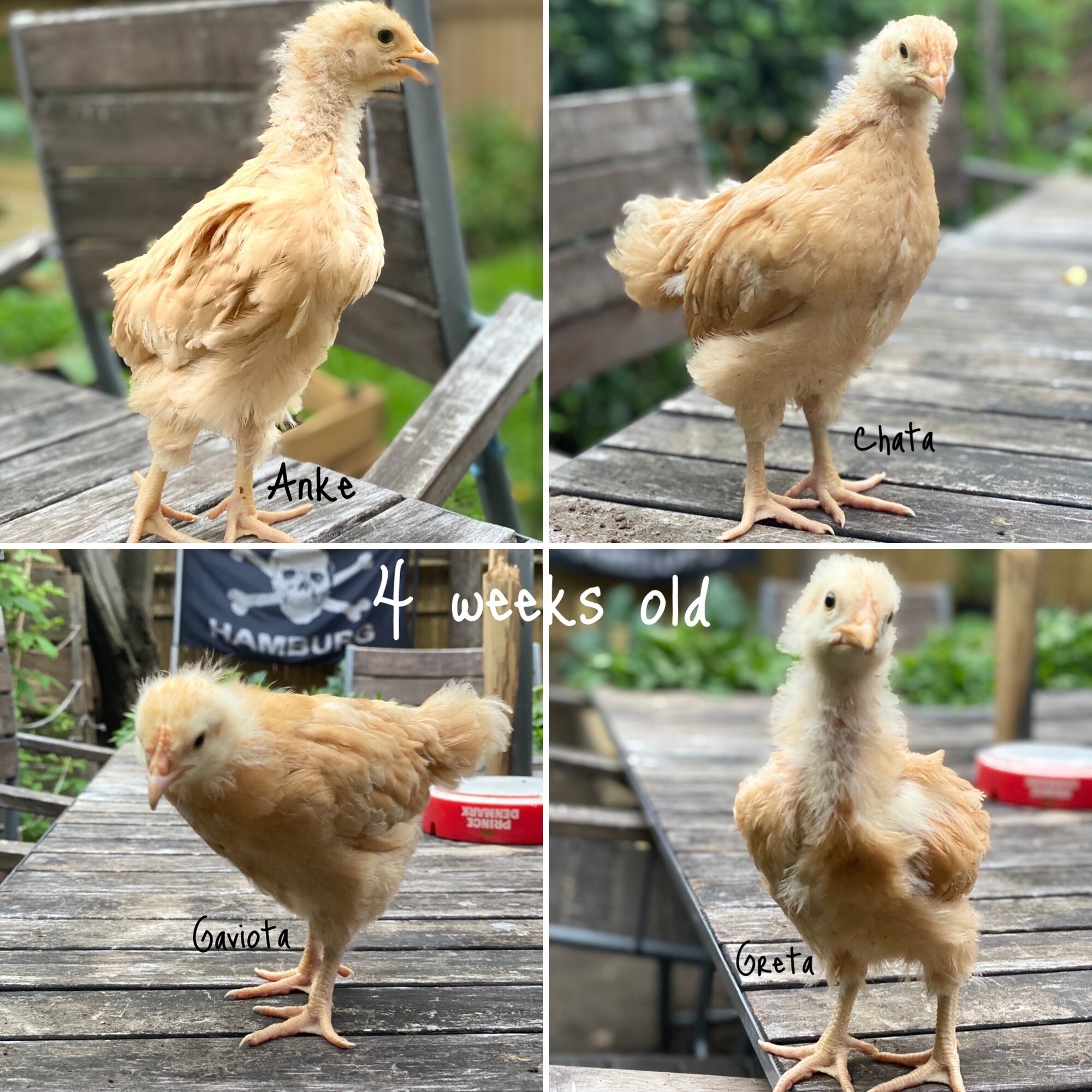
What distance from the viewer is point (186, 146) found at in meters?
2.35

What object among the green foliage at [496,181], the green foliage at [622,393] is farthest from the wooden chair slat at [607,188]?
the green foliage at [496,181]

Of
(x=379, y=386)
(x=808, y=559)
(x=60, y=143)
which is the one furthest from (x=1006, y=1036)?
(x=808, y=559)

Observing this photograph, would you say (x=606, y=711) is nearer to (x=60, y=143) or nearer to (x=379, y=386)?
(x=379, y=386)

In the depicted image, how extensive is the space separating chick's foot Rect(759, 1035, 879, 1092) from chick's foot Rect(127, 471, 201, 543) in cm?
98

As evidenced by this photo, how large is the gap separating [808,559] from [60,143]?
9.12 feet

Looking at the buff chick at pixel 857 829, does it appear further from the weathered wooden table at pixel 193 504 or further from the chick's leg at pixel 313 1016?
the chick's leg at pixel 313 1016

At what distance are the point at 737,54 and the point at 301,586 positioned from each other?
151 inches

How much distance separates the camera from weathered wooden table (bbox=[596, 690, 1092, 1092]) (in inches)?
61.6

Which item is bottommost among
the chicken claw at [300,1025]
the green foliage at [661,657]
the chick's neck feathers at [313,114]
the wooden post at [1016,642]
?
the green foliage at [661,657]

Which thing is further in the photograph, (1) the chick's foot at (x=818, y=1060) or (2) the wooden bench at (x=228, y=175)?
(2) the wooden bench at (x=228, y=175)

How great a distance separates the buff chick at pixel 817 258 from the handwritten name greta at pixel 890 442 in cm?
19

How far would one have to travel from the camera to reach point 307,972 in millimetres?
1649

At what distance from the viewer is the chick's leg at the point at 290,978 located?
1.60 metres

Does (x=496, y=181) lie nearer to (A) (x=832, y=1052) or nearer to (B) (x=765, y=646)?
(B) (x=765, y=646)
